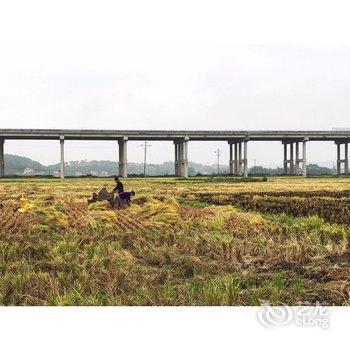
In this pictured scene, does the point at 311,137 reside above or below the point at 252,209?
above

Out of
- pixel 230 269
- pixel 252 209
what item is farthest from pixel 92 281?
pixel 252 209

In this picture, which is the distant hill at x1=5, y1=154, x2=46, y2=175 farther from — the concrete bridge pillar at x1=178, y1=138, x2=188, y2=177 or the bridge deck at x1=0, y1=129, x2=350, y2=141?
the bridge deck at x1=0, y1=129, x2=350, y2=141

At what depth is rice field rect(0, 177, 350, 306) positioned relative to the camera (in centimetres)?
547

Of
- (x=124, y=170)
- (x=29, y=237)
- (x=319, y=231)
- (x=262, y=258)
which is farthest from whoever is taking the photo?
(x=124, y=170)

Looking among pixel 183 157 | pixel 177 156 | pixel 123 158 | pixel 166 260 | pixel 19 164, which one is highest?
pixel 19 164

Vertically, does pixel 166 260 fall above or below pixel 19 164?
below

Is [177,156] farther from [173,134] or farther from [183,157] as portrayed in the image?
[173,134]

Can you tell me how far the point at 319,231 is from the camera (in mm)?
10523

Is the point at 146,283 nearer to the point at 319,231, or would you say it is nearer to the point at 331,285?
the point at 331,285

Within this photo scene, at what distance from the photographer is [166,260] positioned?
755 cm

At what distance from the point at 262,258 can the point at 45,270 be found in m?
3.32

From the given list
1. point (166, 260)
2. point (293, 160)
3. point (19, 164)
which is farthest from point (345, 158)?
point (19, 164)

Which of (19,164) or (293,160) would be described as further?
(19,164)

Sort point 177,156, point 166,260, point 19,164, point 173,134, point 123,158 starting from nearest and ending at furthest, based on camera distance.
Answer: point 166,260
point 173,134
point 123,158
point 177,156
point 19,164
